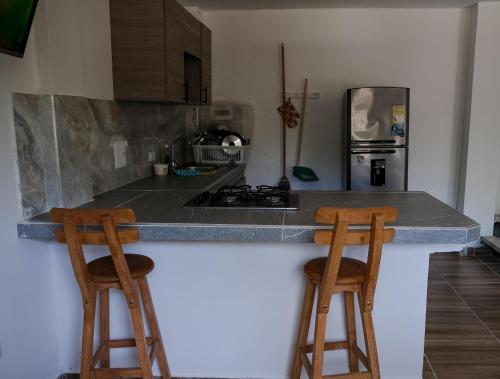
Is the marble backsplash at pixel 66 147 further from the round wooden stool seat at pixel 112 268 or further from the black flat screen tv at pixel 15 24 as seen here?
the round wooden stool seat at pixel 112 268

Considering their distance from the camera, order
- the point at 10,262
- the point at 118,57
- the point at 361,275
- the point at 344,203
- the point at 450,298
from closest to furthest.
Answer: the point at 361,275, the point at 10,262, the point at 344,203, the point at 118,57, the point at 450,298

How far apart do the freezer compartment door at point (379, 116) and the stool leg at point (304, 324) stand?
2.25 meters

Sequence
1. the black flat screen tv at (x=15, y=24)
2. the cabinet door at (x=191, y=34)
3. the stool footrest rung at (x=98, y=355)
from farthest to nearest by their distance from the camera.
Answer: the cabinet door at (x=191, y=34) < the stool footrest rung at (x=98, y=355) < the black flat screen tv at (x=15, y=24)

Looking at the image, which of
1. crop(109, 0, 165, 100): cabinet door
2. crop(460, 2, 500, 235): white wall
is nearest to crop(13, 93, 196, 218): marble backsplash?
crop(109, 0, 165, 100): cabinet door

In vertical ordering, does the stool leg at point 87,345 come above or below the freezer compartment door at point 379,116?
below

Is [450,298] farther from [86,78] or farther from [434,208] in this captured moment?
[86,78]

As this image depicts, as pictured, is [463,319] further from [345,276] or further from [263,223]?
[263,223]

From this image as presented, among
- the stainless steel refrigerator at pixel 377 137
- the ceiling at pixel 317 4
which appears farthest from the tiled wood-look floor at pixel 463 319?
the ceiling at pixel 317 4

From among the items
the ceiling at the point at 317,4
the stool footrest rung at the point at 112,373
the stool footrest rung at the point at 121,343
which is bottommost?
the stool footrest rung at the point at 112,373

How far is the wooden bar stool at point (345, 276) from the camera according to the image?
1450 millimetres

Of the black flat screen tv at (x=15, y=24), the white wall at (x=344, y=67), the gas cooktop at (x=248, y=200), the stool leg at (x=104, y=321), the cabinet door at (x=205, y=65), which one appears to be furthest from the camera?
the white wall at (x=344, y=67)

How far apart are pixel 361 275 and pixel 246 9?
323 centimetres

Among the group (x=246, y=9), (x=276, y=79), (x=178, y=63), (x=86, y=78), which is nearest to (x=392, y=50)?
(x=276, y=79)

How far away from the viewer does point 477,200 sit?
4090 millimetres
